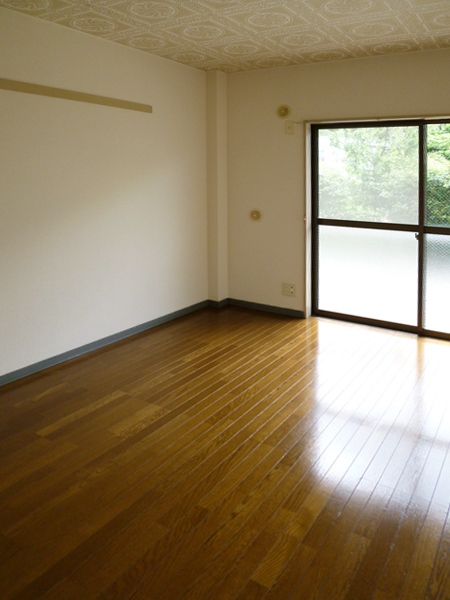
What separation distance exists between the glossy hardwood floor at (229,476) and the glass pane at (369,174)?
4.71ft

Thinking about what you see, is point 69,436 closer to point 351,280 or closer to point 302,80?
point 351,280

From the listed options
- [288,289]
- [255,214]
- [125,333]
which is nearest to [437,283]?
[288,289]

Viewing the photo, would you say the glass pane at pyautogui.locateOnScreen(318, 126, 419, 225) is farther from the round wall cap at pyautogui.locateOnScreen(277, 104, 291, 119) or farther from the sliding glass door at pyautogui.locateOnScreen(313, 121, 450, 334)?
the round wall cap at pyautogui.locateOnScreen(277, 104, 291, 119)

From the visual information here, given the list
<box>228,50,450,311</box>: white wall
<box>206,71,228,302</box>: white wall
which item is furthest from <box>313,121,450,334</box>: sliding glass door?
<box>206,71,228,302</box>: white wall

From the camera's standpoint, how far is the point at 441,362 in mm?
4582

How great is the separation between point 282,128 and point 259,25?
172cm

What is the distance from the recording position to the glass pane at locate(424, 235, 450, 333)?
503 centimetres

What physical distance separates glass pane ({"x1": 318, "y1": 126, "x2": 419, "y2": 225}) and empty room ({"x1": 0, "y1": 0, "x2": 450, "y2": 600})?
0.02 m

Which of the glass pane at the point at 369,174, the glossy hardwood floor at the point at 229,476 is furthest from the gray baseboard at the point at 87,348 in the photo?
Answer: the glass pane at the point at 369,174

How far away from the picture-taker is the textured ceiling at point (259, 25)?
3621 millimetres

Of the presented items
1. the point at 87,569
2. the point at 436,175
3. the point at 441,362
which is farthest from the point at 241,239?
the point at 87,569

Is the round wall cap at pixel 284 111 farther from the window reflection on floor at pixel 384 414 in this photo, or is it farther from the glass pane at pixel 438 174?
the window reflection on floor at pixel 384 414

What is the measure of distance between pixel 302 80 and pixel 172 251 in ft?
7.18

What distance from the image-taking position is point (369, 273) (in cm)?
550
